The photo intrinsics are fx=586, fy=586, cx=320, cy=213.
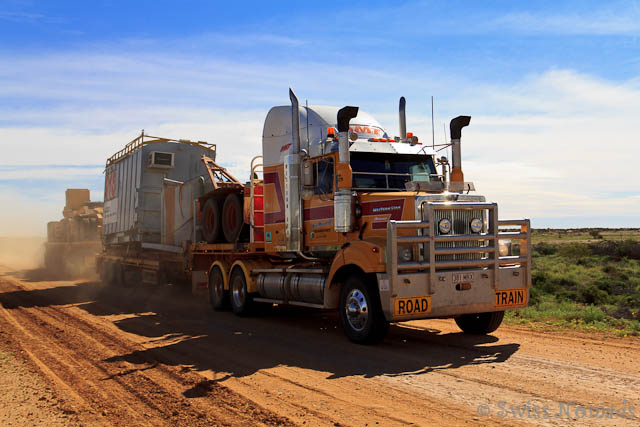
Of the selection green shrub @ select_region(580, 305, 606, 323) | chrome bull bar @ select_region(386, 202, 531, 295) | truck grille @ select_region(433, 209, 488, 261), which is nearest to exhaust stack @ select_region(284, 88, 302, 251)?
chrome bull bar @ select_region(386, 202, 531, 295)

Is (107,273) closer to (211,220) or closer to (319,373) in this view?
(211,220)

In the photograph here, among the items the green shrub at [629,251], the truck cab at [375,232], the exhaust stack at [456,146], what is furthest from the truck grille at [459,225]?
the green shrub at [629,251]

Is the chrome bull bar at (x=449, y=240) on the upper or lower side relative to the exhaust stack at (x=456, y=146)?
lower

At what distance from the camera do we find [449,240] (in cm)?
866

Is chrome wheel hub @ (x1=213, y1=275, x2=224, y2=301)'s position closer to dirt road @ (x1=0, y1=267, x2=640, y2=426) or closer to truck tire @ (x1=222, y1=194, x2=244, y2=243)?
Result: truck tire @ (x1=222, y1=194, x2=244, y2=243)

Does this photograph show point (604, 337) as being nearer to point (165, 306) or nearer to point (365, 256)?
point (365, 256)

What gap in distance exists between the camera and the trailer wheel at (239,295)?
12.9 metres

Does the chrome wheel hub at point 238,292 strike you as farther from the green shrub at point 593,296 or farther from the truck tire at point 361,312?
the green shrub at point 593,296

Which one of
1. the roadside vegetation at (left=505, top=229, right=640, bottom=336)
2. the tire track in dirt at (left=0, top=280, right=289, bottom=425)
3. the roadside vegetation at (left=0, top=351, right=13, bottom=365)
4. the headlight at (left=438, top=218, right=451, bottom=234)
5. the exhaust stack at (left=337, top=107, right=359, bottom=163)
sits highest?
the exhaust stack at (left=337, top=107, right=359, bottom=163)

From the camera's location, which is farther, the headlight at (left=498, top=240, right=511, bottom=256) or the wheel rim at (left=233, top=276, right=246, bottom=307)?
the wheel rim at (left=233, top=276, right=246, bottom=307)

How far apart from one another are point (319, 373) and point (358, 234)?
9.77 ft

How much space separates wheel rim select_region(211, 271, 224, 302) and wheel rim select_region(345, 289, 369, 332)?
5.55 m

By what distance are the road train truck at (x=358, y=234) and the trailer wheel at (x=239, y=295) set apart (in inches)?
1.2

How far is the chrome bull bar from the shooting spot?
829 cm
